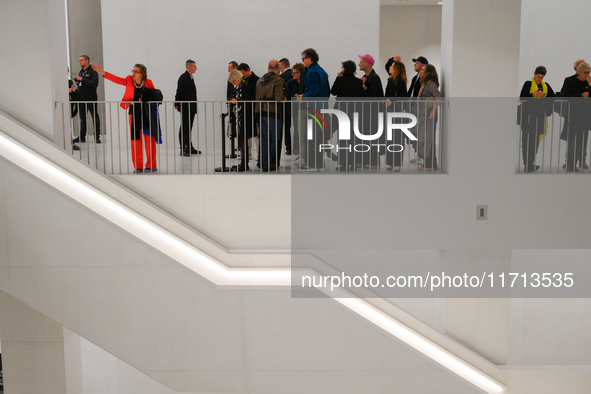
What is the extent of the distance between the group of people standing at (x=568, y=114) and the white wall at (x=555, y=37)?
12.7 feet

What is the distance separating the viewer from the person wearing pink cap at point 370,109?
8594mm

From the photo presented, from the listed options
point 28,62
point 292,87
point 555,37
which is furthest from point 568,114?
point 28,62

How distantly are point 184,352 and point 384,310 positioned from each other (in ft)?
9.01

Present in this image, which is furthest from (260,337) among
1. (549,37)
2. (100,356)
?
(549,37)

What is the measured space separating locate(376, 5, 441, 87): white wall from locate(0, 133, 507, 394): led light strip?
10652 millimetres

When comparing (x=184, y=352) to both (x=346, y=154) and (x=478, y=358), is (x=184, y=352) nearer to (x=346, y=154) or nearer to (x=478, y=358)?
(x=346, y=154)

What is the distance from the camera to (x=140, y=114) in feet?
28.0

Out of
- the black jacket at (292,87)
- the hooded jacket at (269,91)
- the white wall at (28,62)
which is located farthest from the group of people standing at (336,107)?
the white wall at (28,62)

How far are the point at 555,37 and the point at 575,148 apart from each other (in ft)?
16.9

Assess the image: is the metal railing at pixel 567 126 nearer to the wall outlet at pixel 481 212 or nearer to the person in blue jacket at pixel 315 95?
the wall outlet at pixel 481 212

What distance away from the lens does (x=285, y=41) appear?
38.8ft

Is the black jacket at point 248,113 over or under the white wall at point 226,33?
under

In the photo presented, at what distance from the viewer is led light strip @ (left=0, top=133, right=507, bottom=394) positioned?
7000 mm

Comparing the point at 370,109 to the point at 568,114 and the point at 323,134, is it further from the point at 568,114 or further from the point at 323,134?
the point at 568,114
